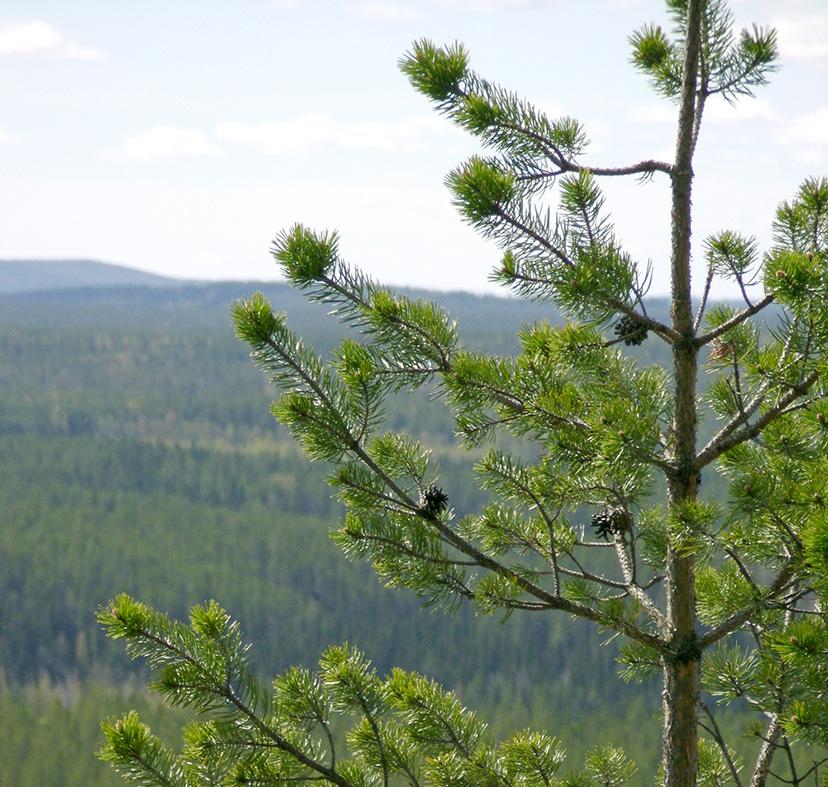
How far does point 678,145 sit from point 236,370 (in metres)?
189

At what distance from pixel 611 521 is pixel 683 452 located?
57 centimetres

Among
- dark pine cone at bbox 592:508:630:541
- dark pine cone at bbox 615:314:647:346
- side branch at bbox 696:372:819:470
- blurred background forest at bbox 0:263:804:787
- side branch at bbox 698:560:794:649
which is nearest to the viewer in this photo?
side branch at bbox 696:372:819:470

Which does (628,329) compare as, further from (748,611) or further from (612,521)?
(748,611)

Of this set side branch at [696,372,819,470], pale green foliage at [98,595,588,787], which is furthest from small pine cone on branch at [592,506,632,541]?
pale green foliage at [98,595,588,787]

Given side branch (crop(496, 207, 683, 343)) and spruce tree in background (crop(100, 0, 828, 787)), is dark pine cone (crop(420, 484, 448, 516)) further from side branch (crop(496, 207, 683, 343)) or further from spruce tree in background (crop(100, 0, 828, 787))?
side branch (crop(496, 207, 683, 343))

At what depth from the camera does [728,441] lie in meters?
4.83

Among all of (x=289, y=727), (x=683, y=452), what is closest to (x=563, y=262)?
(x=683, y=452)

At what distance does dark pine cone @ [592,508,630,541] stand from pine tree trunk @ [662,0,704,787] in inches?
11.9

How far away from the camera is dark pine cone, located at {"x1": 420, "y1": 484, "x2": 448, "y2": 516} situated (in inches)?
197

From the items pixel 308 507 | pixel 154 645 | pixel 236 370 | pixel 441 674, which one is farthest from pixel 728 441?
pixel 236 370

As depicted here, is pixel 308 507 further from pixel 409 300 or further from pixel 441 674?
pixel 409 300

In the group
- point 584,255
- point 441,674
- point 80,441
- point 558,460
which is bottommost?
point 441,674

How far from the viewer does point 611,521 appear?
209 inches

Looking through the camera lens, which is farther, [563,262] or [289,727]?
[289,727]
